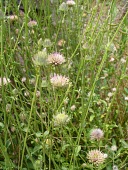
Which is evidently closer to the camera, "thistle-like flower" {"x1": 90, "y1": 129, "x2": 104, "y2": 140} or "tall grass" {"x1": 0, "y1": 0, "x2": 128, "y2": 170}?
"tall grass" {"x1": 0, "y1": 0, "x2": 128, "y2": 170}

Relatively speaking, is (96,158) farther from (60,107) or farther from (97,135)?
(60,107)

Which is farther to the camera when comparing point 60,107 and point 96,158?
point 96,158

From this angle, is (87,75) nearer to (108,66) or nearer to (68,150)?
(108,66)

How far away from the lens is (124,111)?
1.76 metres

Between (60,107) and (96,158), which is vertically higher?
(60,107)

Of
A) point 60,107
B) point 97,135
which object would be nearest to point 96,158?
point 97,135

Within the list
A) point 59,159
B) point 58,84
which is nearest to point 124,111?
point 59,159

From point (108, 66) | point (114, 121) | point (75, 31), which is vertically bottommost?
point (114, 121)

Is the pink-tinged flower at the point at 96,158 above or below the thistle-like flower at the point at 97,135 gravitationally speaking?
below

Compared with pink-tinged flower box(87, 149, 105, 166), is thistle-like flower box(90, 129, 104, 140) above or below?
above

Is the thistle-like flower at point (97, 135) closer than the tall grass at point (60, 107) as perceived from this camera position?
No

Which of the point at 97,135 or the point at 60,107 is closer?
the point at 60,107

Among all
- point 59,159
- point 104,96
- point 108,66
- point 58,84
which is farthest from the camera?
point 108,66

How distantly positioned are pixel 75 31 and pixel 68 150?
91cm
